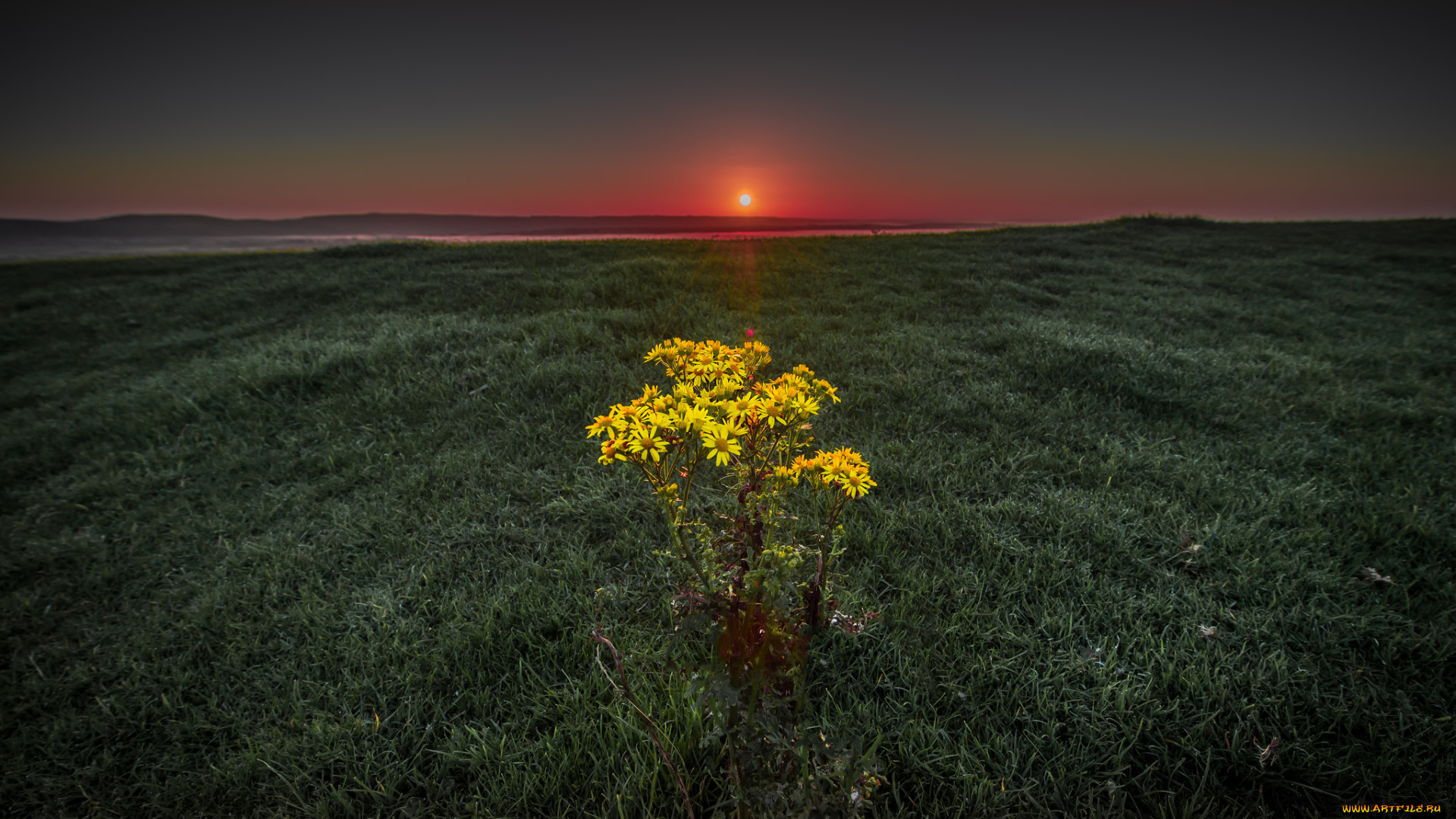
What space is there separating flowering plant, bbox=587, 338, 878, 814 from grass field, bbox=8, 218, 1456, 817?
365 millimetres

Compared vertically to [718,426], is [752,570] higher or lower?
lower

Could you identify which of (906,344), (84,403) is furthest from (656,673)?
(84,403)

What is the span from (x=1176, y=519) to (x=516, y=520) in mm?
4234

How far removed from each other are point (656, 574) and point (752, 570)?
1297mm

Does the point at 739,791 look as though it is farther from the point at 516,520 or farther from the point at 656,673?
the point at 516,520

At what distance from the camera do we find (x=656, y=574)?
300 centimetres

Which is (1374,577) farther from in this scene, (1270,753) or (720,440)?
(720,440)

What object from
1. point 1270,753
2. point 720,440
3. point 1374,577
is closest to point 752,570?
point 720,440

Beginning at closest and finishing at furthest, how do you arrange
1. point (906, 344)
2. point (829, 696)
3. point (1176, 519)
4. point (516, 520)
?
point (829, 696), point (1176, 519), point (516, 520), point (906, 344)

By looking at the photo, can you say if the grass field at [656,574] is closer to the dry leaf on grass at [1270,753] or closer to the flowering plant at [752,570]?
the dry leaf on grass at [1270,753]

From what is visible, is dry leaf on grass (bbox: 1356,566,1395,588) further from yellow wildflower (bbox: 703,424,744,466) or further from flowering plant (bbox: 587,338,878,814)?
yellow wildflower (bbox: 703,424,744,466)

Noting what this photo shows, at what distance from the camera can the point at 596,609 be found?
9.07 feet

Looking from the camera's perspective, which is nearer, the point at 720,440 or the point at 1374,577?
the point at 720,440

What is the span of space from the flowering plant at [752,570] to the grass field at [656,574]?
365 millimetres
